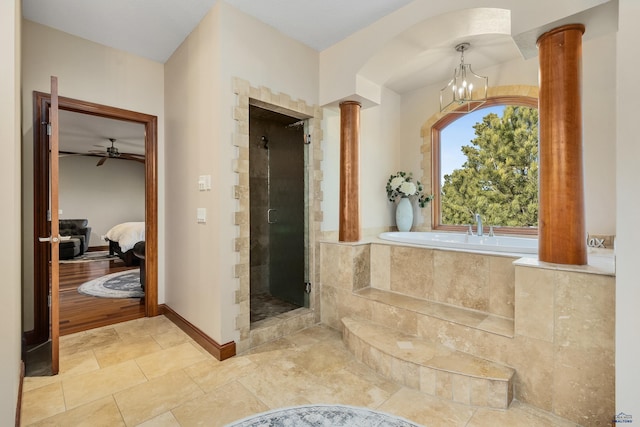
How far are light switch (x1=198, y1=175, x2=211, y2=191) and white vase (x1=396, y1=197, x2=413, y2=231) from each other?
240 centimetres

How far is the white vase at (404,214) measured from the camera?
148 inches

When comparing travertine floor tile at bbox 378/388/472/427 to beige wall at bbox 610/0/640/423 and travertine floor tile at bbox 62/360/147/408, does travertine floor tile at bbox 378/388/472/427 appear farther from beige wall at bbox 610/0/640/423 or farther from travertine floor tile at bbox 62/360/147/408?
travertine floor tile at bbox 62/360/147/408

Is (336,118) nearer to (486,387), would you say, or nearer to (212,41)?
(212,41)

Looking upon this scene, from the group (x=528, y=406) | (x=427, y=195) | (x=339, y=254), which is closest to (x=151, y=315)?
(x=339, y=254)

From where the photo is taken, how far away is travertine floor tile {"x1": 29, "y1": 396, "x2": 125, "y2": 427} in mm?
1551

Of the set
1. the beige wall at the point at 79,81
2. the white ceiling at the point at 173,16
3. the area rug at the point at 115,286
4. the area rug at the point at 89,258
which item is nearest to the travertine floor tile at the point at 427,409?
the beige wall at the point at 79,81

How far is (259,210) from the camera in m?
3.77

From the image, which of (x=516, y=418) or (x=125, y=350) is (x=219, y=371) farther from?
(x=516, y=418)

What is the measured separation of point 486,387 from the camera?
5.46 ft

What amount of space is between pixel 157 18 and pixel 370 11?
5.71ft

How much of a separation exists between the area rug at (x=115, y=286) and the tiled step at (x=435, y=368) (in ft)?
10.1

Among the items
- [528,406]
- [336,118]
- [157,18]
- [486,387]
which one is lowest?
[528,406]

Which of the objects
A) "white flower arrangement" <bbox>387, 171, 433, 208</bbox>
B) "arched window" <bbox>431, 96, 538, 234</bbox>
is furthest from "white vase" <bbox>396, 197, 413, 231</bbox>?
"arched window" <bbox>431, 96, 538, 234</bbox>

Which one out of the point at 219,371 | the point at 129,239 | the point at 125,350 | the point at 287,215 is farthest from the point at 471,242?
the point at 129,239
